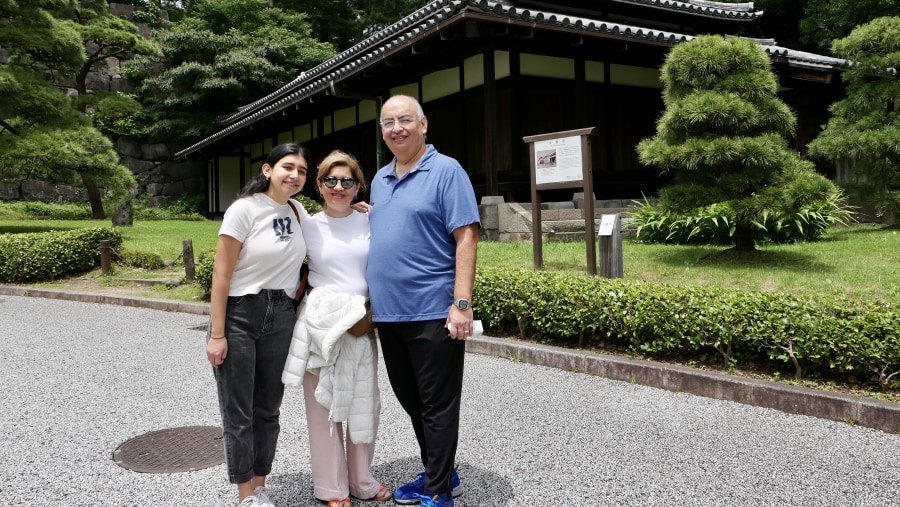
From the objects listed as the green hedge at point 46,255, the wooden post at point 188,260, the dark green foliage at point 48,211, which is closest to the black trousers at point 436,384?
the wooden post at point 188,260

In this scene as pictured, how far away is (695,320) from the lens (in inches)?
191

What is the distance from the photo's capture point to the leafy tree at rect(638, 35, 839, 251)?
7.32m

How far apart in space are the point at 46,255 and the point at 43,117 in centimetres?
493

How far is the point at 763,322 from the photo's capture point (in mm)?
4586

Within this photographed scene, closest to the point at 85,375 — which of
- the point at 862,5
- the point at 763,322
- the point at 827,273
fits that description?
the point at 763,322

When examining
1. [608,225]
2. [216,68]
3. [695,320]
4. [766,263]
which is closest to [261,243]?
[695,320]

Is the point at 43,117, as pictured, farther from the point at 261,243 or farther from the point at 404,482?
the point at 404,482

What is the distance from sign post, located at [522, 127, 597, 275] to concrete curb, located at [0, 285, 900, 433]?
1.83 metres

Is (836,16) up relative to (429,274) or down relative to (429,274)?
up

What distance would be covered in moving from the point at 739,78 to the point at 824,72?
6278mm

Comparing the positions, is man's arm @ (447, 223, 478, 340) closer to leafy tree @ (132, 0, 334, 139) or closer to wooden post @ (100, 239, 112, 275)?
wooden post @ (100, 239, 112, 275)

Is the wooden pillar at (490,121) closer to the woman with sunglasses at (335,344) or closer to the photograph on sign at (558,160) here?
the photograph on sign at (558,160)

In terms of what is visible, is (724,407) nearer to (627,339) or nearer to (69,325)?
(627,339)

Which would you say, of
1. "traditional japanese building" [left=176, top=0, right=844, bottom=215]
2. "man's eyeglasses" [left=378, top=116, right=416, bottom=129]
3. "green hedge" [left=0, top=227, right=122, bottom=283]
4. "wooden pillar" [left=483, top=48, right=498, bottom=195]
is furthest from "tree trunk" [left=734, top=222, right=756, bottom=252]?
"green hedge" [left=0, top=227, right=122, bottom=283]
